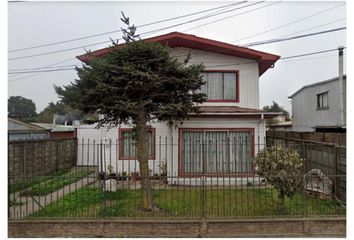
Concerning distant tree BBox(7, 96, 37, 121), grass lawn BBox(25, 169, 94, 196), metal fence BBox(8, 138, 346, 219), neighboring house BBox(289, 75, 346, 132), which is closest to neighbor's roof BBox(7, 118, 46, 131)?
metal fence BBox(8, 138, 346, 219)

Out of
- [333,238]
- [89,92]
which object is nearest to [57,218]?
[89,92]

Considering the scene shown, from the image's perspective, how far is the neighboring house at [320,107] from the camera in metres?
16.0

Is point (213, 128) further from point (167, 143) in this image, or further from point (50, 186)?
point (50, 186)

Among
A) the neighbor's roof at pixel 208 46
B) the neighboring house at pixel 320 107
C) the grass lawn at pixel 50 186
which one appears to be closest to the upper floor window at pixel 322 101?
the neighboring house at pixel 320 107

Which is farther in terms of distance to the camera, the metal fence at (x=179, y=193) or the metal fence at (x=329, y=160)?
the metal fence at (x=329, y=160)

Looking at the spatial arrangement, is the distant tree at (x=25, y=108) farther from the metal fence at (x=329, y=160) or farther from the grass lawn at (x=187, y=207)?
the metal fence at (x=329, y=160)

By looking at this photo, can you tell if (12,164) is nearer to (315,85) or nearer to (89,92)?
(89,92)

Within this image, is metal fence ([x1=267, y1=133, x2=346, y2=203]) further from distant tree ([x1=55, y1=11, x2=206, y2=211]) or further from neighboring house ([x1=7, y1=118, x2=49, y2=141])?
neighboring house ([x1=7, y1=118, x2=49, y2=141])

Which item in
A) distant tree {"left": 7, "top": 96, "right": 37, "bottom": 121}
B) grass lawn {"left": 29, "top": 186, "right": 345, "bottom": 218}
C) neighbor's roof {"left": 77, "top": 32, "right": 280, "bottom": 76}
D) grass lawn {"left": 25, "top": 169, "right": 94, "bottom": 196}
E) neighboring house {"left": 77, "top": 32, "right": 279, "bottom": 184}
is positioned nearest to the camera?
grass lawn {"left": 29, "top": 186, "right": 345, "bottom": 218}

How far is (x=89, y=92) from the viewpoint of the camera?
641 centimetres

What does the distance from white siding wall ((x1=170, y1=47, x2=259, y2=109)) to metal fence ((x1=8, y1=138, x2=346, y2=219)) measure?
1.74 metres

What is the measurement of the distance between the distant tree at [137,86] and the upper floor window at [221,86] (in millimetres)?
4201

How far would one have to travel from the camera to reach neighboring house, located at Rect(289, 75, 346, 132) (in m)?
16.0

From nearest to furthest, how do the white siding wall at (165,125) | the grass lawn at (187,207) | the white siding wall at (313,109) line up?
the grass lawn at (187,207) → the white siding wall at (165,125) → the white siding wall at (313,109)
